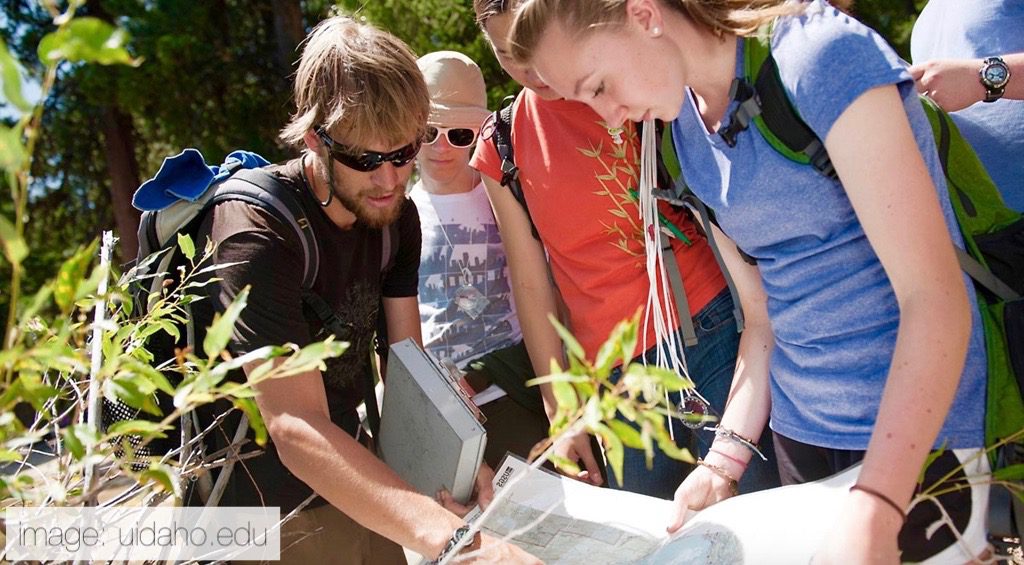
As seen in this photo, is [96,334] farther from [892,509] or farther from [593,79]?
[892,509]

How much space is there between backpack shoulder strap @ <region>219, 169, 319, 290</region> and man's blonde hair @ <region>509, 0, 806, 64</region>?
65cm

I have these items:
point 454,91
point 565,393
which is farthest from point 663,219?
point 565,393

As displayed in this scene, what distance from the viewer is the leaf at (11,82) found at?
60 centimetres

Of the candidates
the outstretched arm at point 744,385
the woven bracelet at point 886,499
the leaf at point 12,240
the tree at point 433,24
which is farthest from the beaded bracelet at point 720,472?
the tree at point 433,24

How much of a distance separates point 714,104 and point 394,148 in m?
0.81

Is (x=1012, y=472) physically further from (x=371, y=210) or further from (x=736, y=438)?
(x=371, y=210)

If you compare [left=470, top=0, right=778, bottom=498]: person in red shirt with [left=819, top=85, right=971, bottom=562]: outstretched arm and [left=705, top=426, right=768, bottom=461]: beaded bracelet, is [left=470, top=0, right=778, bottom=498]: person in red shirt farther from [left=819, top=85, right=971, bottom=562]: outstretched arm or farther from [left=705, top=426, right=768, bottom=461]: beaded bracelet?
[left=819, top=85, right=971, bottom=562]: outstretched arm

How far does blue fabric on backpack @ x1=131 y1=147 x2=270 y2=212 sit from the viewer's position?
6.04 ft

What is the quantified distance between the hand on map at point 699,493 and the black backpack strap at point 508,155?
0.75 m

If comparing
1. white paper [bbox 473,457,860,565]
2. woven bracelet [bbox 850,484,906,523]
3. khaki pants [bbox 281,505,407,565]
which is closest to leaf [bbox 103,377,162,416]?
white paper [bbox 473,457,860,565]

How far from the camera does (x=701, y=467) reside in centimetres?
153

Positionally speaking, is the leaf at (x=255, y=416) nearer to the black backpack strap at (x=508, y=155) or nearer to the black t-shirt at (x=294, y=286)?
the black t-shirt at (x=294, y=286)

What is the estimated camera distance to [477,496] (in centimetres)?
171

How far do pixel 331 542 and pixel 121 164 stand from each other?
5.50m
